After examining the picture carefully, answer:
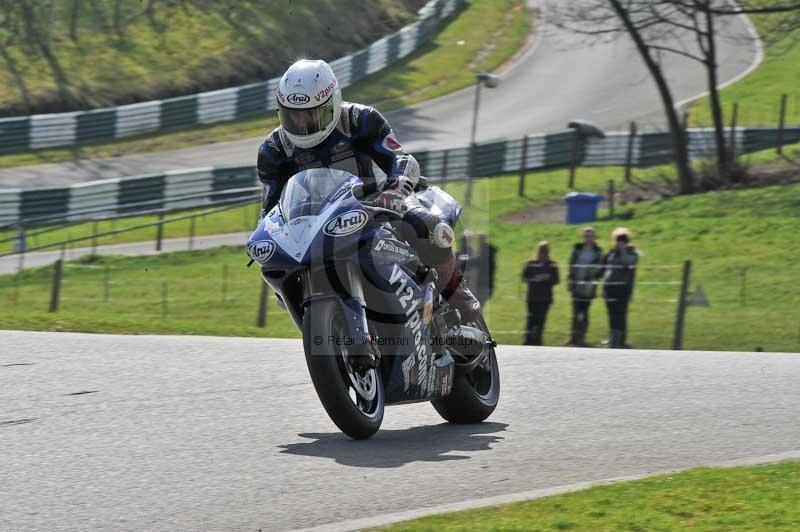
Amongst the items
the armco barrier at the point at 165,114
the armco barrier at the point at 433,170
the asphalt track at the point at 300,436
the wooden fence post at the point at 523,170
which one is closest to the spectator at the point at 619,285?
the asphalt track at the point at 300,436

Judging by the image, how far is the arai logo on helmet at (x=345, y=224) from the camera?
20.8ft

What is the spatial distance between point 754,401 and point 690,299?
26.6 feet

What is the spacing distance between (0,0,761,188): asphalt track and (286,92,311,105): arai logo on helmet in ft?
82.0

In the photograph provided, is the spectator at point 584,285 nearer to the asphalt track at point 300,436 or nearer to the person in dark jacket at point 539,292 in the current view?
the person in dark jacket at point 539,292

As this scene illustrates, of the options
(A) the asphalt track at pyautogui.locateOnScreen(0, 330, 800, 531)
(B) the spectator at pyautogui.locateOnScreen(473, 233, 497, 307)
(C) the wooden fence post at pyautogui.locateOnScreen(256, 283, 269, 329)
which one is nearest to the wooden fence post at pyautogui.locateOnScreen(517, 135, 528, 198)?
(C) the wooden fence post at pyautogui.locateOnScreen(256, 283, 269, 329)

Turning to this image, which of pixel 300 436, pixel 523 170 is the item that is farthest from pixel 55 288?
pixel 523 170

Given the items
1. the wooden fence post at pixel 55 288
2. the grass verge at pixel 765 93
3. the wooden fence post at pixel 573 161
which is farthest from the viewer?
the grass verge at pixel 765 93

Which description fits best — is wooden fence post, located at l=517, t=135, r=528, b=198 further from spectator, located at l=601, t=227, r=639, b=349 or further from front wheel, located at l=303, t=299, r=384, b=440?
front wheel, located at l=303, t=299, r=384, b=440

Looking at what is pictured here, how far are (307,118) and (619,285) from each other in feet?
26.1

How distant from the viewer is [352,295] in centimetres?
643

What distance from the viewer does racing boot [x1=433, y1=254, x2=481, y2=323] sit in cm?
740

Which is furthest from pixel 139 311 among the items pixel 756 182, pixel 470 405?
pixel 756 182

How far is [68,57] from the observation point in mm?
37844

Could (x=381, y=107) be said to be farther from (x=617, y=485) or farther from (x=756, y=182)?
(x=617, y=485)
